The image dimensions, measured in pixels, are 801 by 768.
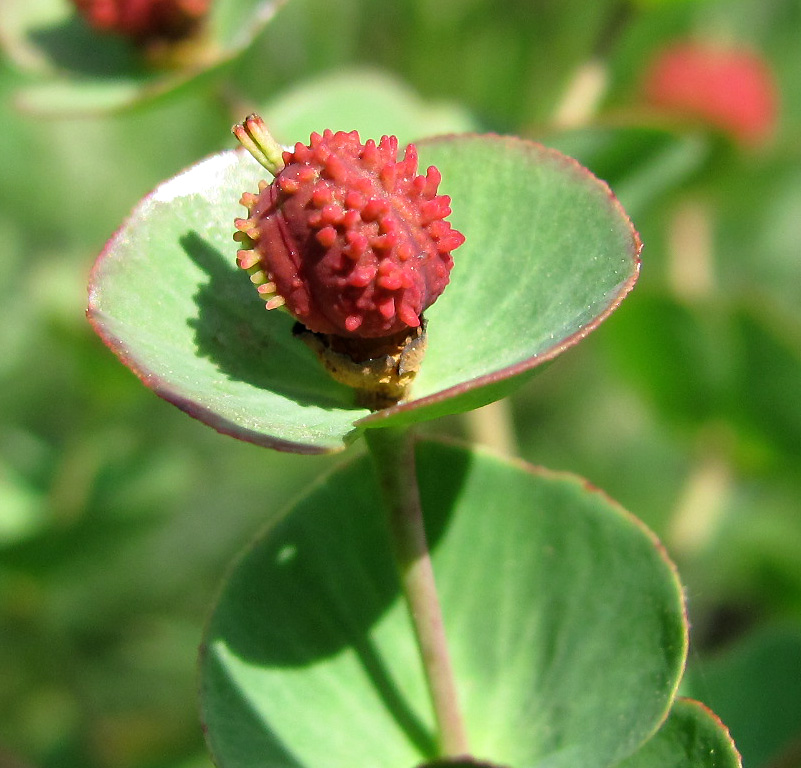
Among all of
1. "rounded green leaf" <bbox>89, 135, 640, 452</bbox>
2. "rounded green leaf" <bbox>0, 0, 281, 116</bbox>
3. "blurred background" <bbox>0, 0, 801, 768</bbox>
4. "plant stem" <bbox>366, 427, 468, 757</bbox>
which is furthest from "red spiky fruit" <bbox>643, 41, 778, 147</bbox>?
"plant stem" <bbox>366, 427, 468, 757</bbox>

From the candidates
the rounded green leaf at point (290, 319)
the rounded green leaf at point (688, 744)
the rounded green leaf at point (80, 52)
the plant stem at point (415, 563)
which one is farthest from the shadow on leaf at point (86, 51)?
the rounded green leaf at point (688, 744)

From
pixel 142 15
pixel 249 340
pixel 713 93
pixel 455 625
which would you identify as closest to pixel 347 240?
pixel 249 340

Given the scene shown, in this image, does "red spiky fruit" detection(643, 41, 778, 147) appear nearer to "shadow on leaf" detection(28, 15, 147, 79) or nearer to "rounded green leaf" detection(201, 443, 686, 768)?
"shadow on leaf" detection(28, 15, 147, 79)

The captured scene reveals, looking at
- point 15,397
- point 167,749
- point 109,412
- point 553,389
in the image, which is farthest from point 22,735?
point 553,389

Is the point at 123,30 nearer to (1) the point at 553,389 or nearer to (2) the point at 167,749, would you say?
(2) the point at 167,749

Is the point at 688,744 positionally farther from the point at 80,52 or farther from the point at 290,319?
the point at 80,52
